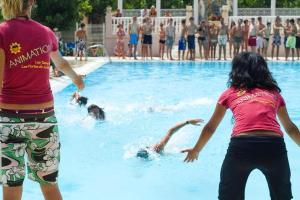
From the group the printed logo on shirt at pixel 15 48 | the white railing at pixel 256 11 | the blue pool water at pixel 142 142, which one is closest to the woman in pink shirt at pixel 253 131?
the printed logo on shirt at pixel 15 48

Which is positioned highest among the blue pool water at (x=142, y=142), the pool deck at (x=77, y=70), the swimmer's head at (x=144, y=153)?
the pool deck at (x=77, y=70)

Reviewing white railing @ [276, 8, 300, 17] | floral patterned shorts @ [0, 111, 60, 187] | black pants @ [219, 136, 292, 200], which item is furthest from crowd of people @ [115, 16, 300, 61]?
floral patterned shorts @ [0, 111, 60, 187]

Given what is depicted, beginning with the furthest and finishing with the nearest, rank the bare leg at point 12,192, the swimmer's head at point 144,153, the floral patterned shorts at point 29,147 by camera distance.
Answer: the swimmer's head at point 144,153 → the bare leg at point 12,192 → the floral patterned shorts at point 29,147

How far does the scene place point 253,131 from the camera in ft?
10.9

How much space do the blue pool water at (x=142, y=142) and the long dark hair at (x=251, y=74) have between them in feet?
7.17

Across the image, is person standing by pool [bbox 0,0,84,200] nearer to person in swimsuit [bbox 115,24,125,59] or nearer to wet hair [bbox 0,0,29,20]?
wet hair [bbox 0,0,29,20]

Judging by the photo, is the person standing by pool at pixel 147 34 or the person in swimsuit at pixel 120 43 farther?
the person in swimsuit at pixel 120 43

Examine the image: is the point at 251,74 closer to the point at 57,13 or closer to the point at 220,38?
the point at 220,38

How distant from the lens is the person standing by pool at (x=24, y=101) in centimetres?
323

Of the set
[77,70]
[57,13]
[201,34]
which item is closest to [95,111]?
[77,70]

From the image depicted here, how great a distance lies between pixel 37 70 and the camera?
331 cm

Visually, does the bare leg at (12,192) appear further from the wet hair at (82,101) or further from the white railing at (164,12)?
the white railing at (164,12)

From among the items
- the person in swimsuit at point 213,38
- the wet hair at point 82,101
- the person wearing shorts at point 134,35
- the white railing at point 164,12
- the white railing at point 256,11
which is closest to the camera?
the wet hair at point 82,101

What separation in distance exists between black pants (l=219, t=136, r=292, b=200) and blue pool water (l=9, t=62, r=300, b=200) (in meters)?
2.14
